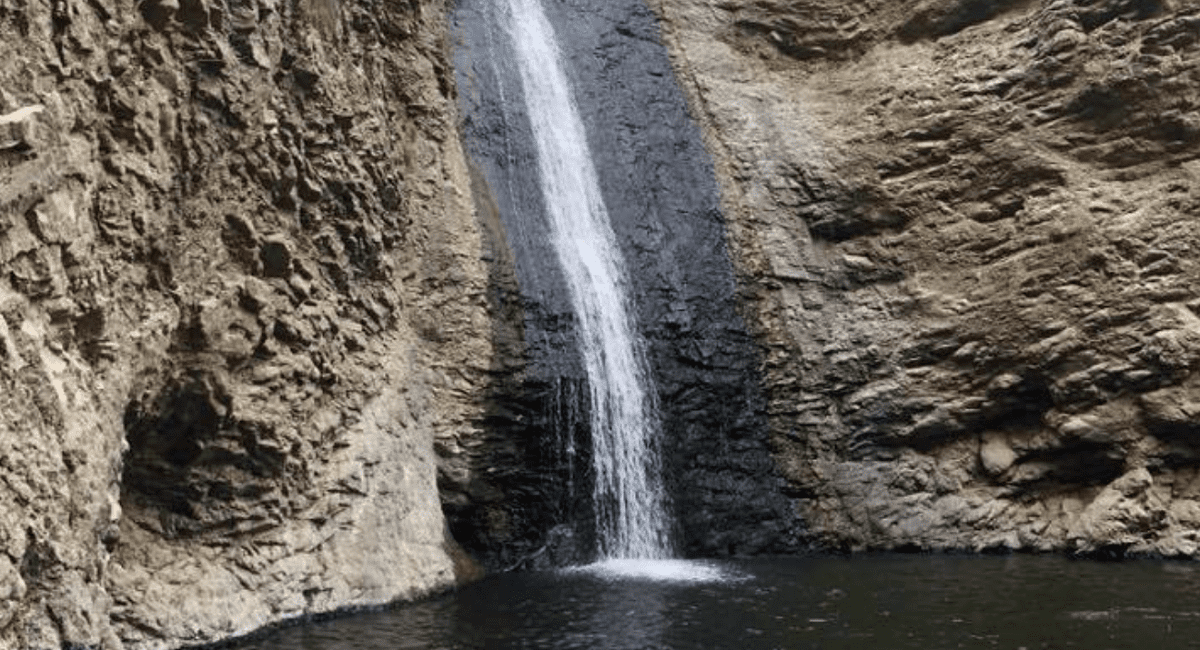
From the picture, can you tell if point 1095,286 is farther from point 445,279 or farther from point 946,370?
point 445,279

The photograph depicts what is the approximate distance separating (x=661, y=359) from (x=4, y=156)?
31.8 feet

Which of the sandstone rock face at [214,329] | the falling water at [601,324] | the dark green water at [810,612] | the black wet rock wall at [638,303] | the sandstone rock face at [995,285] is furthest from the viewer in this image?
the sandstone rock face at [995,285]

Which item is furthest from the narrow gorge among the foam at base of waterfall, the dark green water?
the dark green water

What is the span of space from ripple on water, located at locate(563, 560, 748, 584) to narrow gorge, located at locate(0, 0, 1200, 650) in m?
0.45

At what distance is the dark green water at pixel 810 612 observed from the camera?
8.91m

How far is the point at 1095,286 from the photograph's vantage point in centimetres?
1495

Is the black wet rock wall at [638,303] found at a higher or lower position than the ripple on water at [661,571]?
higher

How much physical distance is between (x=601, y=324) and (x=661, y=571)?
12.6ft

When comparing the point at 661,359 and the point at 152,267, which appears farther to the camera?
the point at 661,359

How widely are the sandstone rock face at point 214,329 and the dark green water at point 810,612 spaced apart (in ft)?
3.19

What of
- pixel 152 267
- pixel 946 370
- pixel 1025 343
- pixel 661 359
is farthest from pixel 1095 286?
pixel 152 267

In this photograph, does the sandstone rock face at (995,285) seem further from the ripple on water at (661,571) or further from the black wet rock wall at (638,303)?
the ripple on water at (661,571)

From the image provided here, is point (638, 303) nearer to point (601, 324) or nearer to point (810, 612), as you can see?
point (601, 324)

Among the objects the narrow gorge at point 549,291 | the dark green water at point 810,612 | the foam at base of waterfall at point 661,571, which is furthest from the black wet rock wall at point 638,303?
the dark green water at point 810,612
